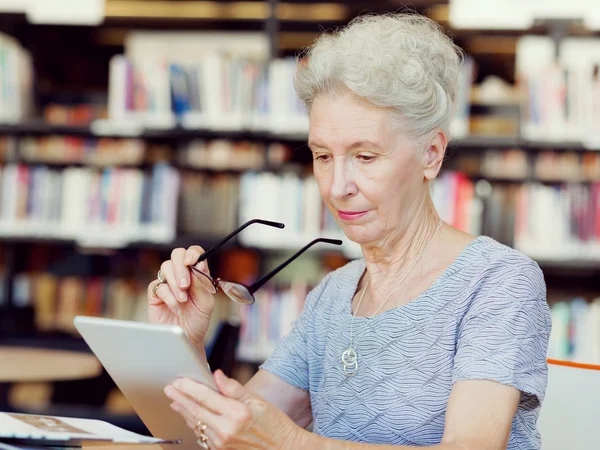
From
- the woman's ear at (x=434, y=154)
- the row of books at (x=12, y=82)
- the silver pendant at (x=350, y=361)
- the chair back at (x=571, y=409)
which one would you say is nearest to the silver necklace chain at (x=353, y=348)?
the silver pendant at (x=350, y=361)

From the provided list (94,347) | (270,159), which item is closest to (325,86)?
(94,347)

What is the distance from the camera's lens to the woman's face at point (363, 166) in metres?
1.29

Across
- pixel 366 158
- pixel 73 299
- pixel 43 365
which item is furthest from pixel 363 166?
pixel 73 299

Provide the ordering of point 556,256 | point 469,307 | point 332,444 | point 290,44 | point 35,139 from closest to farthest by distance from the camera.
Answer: point 332,444
point 469,307
point 556,256
point 35,139
point 290,44

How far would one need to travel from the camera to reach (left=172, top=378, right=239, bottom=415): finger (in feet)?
3.06

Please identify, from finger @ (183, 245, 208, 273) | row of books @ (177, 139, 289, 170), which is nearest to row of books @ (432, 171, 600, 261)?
row of books @ (177, 139, 289, 170)

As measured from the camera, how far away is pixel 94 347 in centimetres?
110

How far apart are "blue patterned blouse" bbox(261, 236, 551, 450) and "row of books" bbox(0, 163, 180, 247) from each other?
2340 millimetres

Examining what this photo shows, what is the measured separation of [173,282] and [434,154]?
49cm

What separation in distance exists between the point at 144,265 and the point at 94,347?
305 centimetres

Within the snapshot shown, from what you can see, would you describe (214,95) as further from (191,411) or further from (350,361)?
(191,411)

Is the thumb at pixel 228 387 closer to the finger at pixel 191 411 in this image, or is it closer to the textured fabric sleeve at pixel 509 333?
the finger at pixel 191 411

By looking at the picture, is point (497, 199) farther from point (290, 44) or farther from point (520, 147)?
point (290, 44)

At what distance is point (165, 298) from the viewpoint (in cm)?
138
